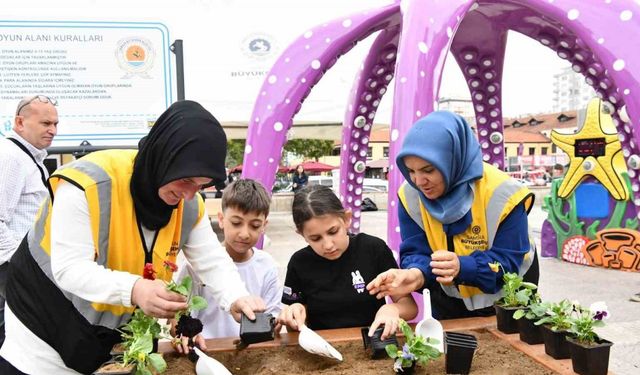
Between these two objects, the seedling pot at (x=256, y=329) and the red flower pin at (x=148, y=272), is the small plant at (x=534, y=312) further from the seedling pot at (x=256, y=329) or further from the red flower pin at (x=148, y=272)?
the red flower pin at (x=148, y=272)

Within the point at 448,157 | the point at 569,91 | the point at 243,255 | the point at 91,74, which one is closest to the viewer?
the point at 448,157

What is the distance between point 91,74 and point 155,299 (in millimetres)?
2858

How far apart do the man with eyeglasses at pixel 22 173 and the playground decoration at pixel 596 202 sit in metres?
5.58

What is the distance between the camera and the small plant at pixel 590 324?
4.13ft

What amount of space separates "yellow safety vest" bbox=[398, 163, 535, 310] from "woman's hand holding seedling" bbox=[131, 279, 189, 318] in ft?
2.85

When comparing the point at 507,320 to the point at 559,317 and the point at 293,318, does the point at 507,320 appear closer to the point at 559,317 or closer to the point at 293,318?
the point at 559,317

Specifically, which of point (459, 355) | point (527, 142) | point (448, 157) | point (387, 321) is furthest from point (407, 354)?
point (527, 142)

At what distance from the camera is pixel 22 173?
7.08 ft

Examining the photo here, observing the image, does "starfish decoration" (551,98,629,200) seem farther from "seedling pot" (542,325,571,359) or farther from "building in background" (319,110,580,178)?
"building in background" (319,110,580,178)

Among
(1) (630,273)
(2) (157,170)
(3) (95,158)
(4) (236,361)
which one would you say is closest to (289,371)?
(4) (236,361)

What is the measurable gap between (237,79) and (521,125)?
46.3 m

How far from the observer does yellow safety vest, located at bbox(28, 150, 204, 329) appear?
3.97ft

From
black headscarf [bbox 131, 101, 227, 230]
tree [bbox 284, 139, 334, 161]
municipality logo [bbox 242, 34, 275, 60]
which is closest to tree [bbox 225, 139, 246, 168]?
tree [bbox 284, 139, 334, 161]

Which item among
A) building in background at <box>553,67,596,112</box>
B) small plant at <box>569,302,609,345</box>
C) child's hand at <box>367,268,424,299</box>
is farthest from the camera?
building in background at <box>553,67,596,112</box>
